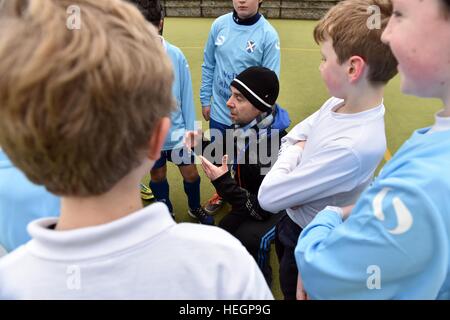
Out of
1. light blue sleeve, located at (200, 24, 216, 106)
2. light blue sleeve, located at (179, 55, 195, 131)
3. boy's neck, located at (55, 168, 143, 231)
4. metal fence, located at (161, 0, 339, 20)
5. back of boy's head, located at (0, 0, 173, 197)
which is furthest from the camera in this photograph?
metal fence, located at (161, 0, 339, 20)

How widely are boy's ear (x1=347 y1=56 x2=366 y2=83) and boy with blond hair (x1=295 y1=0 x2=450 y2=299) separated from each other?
0.53 metres

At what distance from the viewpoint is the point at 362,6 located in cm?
162

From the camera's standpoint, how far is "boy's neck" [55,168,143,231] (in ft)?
2.71

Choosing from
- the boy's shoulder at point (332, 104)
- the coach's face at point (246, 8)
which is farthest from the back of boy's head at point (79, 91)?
the coach's face at point (246, 8)

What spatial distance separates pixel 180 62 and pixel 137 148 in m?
2.21

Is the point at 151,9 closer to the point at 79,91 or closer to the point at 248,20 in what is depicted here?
the point at 248,20

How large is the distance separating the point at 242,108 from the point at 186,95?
0.56 meters

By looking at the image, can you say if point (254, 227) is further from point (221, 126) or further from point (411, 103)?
point (411, 103)

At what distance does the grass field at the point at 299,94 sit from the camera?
13.8 feet

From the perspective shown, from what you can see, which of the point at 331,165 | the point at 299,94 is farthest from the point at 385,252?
→ the point at 299,94

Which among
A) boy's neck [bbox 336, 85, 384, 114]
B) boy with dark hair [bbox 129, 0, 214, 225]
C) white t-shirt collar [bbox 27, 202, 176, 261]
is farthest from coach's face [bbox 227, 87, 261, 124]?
white t-shirt collar [bbox 27, 202, 176, 261]

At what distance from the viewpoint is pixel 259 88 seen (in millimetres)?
2607

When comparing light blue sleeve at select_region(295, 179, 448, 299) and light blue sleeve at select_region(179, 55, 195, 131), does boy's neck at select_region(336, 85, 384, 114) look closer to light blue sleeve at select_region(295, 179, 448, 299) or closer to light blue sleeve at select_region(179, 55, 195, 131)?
light blue sleeve at select_region(295, 179, 448, 299)

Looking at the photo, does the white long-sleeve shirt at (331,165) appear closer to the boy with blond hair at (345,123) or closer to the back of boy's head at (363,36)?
the boy with blond hair at (345,123)
